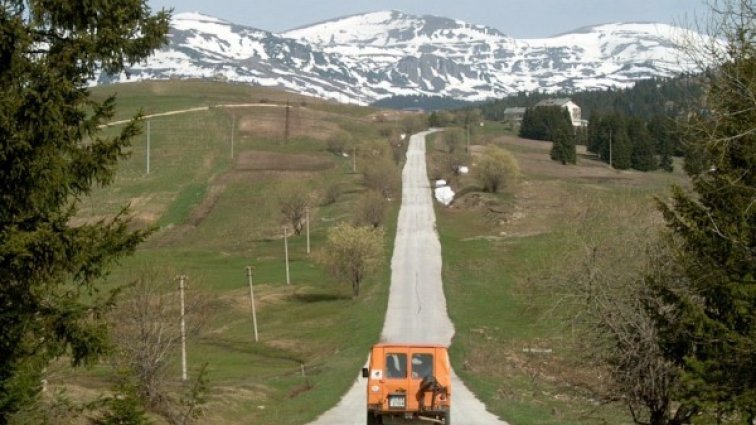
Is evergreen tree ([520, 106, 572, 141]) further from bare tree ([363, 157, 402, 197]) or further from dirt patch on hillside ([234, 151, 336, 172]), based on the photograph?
bare tree ([363, 157, 402, 197])

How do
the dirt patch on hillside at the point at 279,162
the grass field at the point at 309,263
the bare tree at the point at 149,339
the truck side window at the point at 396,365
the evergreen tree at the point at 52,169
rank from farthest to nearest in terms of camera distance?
the dirt patch on hillside at the point at 279,162 < the grass field at the point at 309,263 < the bare tree at the point at 149,339 < the truck side window at the point at 396,365 < the evergreen tree at the point at 52,169

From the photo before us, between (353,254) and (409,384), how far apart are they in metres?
50.6

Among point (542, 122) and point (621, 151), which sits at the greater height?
point (542, 122)

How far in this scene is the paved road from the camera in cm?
3077

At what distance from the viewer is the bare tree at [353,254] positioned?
72938mm

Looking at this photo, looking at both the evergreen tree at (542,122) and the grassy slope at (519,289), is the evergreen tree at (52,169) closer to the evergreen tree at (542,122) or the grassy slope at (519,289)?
the grassy slope at (519,289)

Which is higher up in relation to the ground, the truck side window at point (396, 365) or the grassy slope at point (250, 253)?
the truck side window at point (396, 365)

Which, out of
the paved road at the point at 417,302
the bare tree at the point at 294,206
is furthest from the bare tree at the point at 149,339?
the bare tree at the point at 294,206

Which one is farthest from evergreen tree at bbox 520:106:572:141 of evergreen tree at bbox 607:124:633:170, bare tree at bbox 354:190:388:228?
bare tree at bbox 354:190:388:228

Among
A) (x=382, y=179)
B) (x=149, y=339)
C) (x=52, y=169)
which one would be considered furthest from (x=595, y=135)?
(x=52, y=169)

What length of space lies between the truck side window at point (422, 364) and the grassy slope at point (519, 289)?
4.11 m

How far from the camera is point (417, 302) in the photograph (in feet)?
212

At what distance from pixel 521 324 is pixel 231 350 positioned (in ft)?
57.4

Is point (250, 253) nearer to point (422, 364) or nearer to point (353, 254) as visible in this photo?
point (353, 254)
